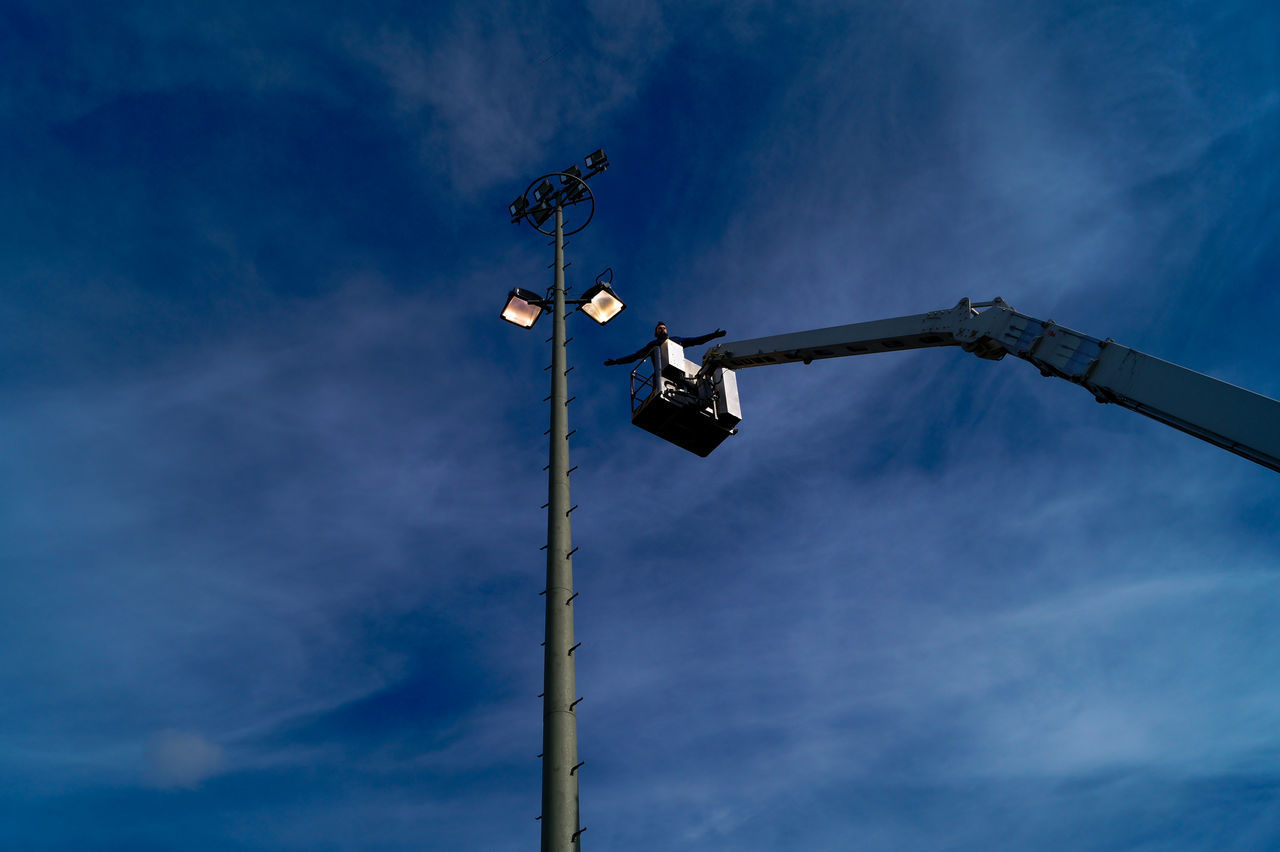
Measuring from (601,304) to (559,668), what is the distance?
588cm

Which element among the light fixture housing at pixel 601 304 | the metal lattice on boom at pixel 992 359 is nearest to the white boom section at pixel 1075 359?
the metal lattice on boom at pixel 992 359

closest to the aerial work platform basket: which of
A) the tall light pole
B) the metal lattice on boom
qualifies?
the metal lattice on boom

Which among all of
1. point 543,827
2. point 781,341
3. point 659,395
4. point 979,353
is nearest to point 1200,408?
point 979,353

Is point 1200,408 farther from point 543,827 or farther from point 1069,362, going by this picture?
point 543,827

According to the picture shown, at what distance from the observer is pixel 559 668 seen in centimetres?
810

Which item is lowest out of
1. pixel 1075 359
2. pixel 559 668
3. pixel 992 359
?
pixel 559 668

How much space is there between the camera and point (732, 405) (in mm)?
17844

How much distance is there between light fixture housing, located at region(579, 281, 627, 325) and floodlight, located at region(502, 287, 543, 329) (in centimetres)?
74

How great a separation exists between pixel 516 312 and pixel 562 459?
323 centimetres

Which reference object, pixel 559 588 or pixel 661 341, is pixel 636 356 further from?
pixel 559 588

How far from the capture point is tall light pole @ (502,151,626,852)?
7.39m

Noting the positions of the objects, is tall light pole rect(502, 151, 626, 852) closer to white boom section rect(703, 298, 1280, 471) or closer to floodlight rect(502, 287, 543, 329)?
floodlight rect(502, 287, 543, 329)

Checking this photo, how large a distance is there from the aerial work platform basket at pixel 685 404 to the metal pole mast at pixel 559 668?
722 cm

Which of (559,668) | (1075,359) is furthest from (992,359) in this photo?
(559,668)
